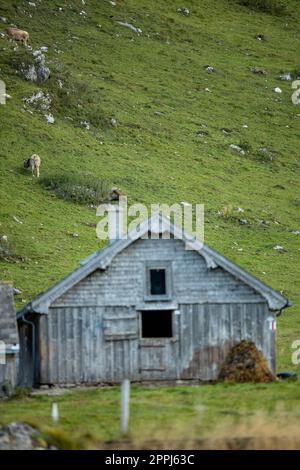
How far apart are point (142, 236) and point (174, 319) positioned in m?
2.92

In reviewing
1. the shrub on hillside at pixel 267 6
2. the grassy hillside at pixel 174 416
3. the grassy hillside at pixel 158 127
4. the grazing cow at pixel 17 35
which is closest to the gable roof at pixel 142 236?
the grassy hillside at pixel 174 416

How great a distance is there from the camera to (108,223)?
69.7 m

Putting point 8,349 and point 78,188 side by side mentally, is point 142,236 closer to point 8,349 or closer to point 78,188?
point 8,349

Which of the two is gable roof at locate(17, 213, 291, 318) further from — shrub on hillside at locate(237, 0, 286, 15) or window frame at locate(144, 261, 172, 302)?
shrub on hillside at locate(237, 0, 286, 15)

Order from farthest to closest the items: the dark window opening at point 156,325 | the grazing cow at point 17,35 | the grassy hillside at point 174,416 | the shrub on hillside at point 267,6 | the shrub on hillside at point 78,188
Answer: the shrub on hillside at point 267,6
the grazing cow at point 17,35
the shrub on hillside at point 78,188
the dark window opening at point 156,325
the grassy hillside at point 174,416

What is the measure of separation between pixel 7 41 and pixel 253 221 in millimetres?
30296

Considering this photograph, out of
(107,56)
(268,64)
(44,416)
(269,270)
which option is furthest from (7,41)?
(44,416)

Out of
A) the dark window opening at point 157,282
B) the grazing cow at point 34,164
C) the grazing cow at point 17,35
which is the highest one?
the grazing cow at point 17,35

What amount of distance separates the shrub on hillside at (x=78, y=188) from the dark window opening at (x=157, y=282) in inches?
1204

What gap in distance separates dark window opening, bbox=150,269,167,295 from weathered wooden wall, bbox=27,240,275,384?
13.2 inches

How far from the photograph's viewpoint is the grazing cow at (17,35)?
317 ft

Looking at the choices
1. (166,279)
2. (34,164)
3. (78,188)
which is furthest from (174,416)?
(34,164)

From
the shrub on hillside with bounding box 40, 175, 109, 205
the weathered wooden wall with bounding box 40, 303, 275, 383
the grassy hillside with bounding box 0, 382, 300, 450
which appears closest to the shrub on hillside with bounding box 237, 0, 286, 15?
the shrub on hillside with bounding box 40, 175, 109, 205

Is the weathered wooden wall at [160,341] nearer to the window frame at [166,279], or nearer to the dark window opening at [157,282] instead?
the window frame at [166,279]
